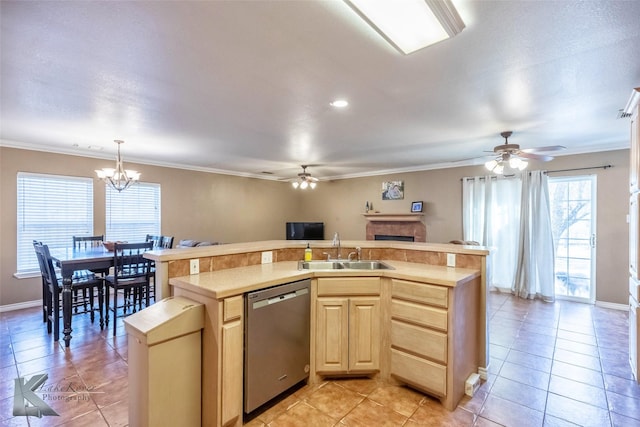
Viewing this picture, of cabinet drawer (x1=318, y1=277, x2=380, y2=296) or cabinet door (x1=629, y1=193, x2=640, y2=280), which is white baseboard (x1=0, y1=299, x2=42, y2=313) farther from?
cabinet door (x1=629, y1=193, x2=640, y2=280)

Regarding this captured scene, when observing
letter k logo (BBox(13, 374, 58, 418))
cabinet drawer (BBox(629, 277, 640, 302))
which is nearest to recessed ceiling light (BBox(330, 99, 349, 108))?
cabinet drawer (BBox(629, 277, 640, 302))

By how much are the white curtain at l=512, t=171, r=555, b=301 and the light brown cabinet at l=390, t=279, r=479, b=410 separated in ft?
11.0

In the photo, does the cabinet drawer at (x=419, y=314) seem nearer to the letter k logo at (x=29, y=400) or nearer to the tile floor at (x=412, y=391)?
the tile floor at (x=412, y=391)

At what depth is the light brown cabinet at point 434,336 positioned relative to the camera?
211cm

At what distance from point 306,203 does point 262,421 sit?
673 centimetres

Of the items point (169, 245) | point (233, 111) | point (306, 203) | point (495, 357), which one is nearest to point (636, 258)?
point (495, 357)

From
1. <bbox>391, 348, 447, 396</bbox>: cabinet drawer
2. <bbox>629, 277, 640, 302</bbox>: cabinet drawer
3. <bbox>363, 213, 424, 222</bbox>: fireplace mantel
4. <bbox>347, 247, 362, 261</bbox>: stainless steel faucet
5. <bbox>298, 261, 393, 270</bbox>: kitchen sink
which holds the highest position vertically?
<bbox>363, 213, 424, 222</bbox>: fireplace mantel

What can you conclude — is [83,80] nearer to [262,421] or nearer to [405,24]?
[405,24]

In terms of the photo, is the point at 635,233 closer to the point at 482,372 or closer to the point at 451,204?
the point at 482,372

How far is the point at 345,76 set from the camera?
2.24 m

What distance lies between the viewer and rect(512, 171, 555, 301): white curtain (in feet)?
16.0

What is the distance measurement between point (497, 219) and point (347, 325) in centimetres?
427

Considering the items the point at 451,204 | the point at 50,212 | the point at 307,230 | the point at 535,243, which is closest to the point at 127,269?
the point at 50,212

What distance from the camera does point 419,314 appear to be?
2.23 meters
